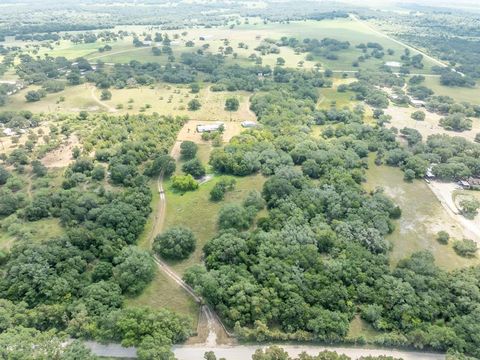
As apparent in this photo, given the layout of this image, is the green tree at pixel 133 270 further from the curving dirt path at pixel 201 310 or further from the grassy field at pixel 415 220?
the grassy field at pixel 415 220

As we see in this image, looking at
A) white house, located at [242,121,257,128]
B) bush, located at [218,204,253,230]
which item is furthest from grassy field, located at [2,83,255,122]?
bush, located at [218,204,253,230]

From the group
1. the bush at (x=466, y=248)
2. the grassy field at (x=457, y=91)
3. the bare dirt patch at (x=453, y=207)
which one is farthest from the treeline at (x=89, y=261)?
the grassy field at (x=457, y=91)

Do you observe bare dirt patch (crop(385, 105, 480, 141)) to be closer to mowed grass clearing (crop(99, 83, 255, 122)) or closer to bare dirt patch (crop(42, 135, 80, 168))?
mowed grass clearing (crop(99, 83, 255, 122))

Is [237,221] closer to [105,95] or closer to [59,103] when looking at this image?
[105,95]

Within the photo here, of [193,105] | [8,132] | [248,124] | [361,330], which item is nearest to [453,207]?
[361,330]

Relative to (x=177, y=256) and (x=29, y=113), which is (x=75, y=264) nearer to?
(x=177, y=256)

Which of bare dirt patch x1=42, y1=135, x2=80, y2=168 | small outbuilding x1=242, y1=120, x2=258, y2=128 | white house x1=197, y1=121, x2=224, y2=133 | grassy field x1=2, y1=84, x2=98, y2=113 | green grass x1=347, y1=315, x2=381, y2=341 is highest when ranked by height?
grassy field x1=2, y1=84, x2=98, y2=113

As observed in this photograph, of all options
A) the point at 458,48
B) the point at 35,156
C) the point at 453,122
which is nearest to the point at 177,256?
the point at 35,156
